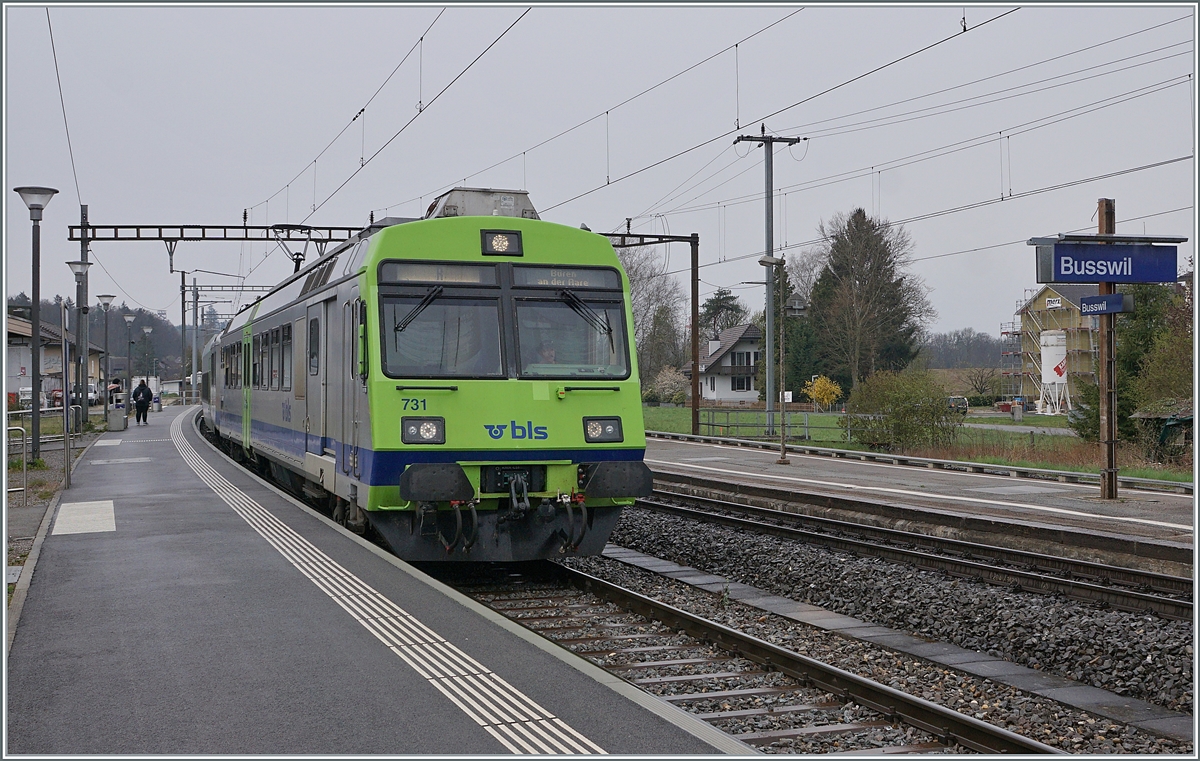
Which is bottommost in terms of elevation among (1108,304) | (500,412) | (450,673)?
(450,673)

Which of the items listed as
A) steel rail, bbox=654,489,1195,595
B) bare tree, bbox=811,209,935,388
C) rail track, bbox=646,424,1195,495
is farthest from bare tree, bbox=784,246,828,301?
steel rail, bbox=654,489,1195,595

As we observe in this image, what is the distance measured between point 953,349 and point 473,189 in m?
104

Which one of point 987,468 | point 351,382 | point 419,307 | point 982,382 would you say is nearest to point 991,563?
point 419,307

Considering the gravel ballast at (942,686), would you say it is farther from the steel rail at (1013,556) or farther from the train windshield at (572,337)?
the steel rail at (1013,556)

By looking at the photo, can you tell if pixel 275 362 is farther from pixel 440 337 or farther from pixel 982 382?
pixel 982 382

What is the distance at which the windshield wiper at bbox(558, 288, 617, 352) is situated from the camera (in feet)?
34.9

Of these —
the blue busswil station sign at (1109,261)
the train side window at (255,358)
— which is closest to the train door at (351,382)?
the train side window at (255,358)

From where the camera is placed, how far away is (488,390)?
10070mm

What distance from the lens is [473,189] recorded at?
39.6 ft

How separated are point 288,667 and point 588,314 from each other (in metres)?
5.14

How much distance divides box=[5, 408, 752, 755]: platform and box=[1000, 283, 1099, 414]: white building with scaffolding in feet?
169

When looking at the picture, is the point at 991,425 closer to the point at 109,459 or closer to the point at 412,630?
the point at 109,459

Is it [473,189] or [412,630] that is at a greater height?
[473,189]

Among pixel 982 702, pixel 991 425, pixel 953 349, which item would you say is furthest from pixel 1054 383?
pixel 982 702
